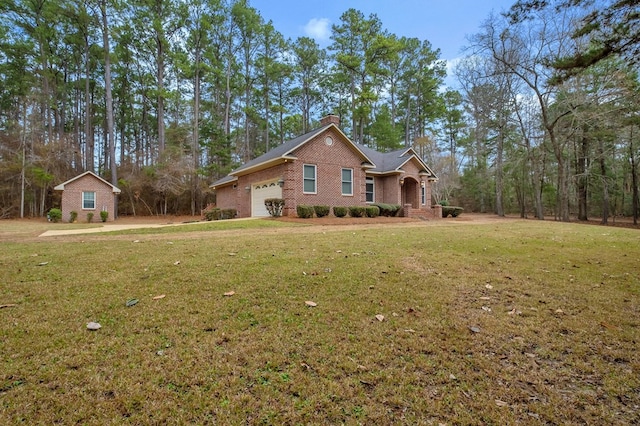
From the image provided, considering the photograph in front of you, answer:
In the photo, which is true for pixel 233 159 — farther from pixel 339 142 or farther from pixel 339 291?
pixel 339 291

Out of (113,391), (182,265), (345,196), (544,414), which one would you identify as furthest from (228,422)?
(345,196)

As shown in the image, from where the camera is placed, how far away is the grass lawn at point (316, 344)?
1938mm

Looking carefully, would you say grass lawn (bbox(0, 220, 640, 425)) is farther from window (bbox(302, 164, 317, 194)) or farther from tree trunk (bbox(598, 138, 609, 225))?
tree trunk (bbox(598, 138, 609, 225))

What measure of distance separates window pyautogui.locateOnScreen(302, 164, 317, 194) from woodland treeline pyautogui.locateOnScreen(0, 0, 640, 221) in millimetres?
12722

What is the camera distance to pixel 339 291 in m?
3.94

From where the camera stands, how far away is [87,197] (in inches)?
874

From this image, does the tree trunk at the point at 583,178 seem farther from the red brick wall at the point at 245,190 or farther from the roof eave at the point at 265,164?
the red brick wall at the point at 245,190

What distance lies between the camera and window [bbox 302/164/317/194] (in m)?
16.6

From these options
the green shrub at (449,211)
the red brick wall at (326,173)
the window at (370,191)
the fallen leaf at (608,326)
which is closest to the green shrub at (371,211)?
the red brick wall at (326,173)

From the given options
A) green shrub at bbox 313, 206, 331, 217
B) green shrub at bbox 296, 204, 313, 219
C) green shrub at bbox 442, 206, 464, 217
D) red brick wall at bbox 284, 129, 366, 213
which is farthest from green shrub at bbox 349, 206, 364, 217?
green shrub at bbox 442, 206, 464, 217

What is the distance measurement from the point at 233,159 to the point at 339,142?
16761 millimetres


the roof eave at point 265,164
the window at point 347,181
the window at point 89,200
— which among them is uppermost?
the roof eave at point 265,164

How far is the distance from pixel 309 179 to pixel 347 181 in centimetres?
252

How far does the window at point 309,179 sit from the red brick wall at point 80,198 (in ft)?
52.4
